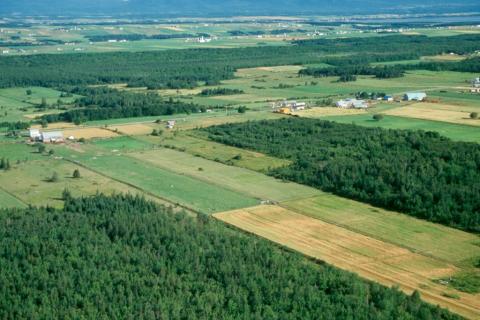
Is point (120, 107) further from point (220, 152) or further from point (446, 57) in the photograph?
point (446, 57)

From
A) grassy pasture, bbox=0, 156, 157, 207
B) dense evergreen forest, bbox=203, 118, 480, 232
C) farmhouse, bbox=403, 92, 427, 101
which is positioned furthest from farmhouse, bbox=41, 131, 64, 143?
farmhouse, bbox=403, 92, 427, 101

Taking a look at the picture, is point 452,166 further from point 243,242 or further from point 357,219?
point 243,242

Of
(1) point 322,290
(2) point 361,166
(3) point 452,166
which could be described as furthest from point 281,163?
(1) point 322,290

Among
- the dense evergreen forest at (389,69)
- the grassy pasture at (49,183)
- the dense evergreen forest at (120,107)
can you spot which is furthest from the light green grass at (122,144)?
the dense evergreen forest at (389,69)

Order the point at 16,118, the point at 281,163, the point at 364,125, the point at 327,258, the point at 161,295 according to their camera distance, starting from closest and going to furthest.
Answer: the point at 161,295 → the point at 327,258 → the point at 281,163 → the point at 364,125 → the point at 16,118

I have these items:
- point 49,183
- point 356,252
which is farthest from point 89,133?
point 356,252

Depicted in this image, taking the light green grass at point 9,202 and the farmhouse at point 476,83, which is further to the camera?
the farmhouse at point 476,83

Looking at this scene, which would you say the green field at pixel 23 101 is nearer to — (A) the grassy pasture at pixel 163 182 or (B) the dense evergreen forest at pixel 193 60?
(B) the dense evergreen forest at pixel 193 60
